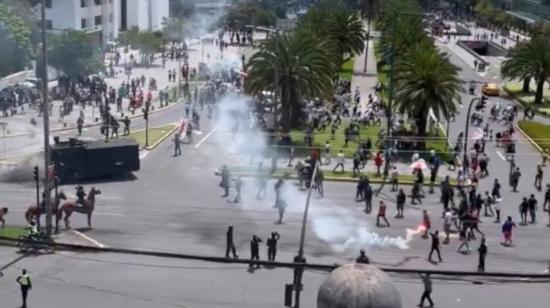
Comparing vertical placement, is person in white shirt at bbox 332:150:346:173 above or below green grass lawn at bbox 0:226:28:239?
above

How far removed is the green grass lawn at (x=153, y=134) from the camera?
49963 mm

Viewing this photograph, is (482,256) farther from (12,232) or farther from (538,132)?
(538,132)

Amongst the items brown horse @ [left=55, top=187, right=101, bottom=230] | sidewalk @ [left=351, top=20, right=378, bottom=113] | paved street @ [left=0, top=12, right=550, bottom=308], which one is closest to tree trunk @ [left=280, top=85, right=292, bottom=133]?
paved street @ [left=0, top=12, right=550, bottom=308]

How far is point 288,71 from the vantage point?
50094 millimetres

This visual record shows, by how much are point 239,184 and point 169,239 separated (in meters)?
6.30

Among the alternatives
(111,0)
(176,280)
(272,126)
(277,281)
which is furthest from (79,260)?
(111,0)

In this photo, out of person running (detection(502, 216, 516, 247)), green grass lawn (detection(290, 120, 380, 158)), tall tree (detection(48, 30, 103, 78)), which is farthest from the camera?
tall tree (detection(48, 30, 103, 78))

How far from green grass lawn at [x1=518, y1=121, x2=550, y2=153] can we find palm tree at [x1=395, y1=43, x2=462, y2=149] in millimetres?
5427

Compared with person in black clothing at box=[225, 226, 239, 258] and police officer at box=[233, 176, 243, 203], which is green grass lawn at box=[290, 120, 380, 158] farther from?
person in black clothing at box=[225, 226, 239, 258]

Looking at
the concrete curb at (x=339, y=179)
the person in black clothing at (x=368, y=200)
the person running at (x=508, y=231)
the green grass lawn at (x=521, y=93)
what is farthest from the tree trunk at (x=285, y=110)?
the green grass lawn at (x=521, y=93)

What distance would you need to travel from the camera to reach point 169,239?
31859 mm

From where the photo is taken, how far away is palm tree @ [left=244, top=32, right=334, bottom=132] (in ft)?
164

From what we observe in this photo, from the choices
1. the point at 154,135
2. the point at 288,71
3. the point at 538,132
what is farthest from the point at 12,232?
the point at 538,132

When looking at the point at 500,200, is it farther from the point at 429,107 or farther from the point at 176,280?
the point at 176,280
